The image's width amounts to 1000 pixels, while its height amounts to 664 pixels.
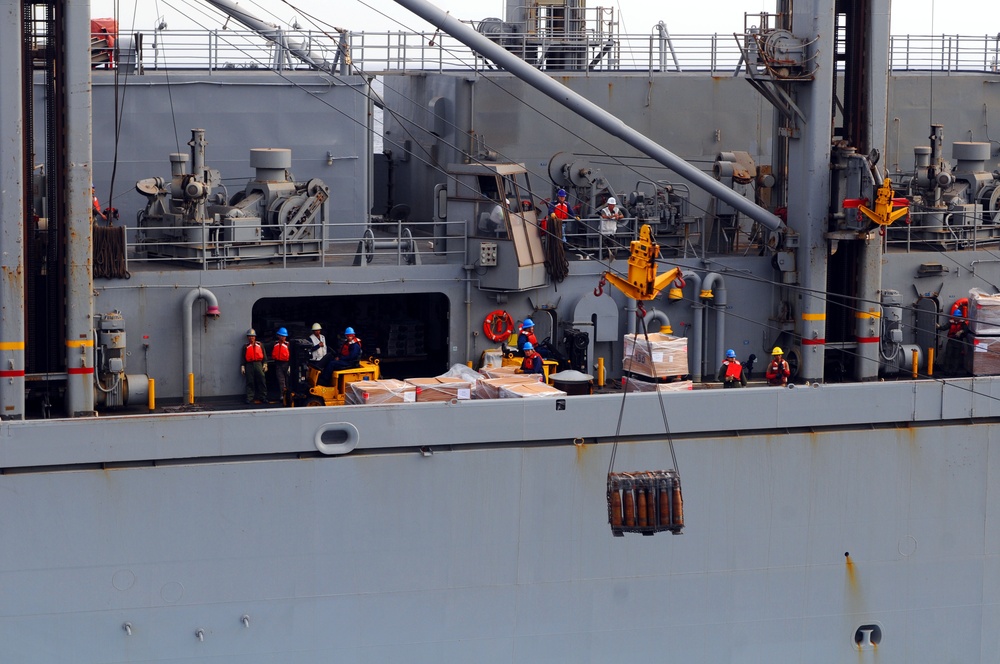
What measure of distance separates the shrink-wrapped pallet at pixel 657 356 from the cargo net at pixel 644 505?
6.23 ft

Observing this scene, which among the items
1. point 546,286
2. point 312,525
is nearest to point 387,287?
point 546,286

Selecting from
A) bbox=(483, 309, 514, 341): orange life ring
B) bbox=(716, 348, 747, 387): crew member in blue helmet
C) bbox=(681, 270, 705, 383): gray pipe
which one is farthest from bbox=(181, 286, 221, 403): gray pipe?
bbox=(716, 348, 747, 387): crew member in blue helmet

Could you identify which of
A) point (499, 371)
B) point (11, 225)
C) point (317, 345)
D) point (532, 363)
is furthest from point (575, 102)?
point (11, 225)

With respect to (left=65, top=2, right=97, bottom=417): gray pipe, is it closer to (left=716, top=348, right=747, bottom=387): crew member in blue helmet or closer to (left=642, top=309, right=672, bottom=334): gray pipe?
(left=642, top=309, right=672, bottom=334): gray pipe

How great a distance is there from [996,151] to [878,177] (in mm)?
6512

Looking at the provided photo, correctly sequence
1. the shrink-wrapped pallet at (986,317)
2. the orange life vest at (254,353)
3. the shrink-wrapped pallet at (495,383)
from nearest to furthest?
the shrink-wrapped pallet at (495,383) < the orange life vest at (254,353) < the shrink-wrapped pallet at (986,317)

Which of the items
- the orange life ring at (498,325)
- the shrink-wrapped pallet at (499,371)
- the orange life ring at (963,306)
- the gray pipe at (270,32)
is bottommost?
the shrink-wrapped pallet at (499,371)

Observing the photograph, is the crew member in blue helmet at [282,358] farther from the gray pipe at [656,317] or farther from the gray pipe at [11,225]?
the gray pipe at [656,317]

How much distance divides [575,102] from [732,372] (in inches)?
140

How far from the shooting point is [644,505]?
1303cm

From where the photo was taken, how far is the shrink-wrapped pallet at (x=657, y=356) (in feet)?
48.2

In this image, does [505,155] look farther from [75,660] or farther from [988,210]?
[75,660]

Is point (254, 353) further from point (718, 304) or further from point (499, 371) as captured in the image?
point (718, 304)

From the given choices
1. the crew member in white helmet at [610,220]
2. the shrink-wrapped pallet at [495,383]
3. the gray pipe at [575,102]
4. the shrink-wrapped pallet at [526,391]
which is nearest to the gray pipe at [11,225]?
the gray pipe at [575,102]
